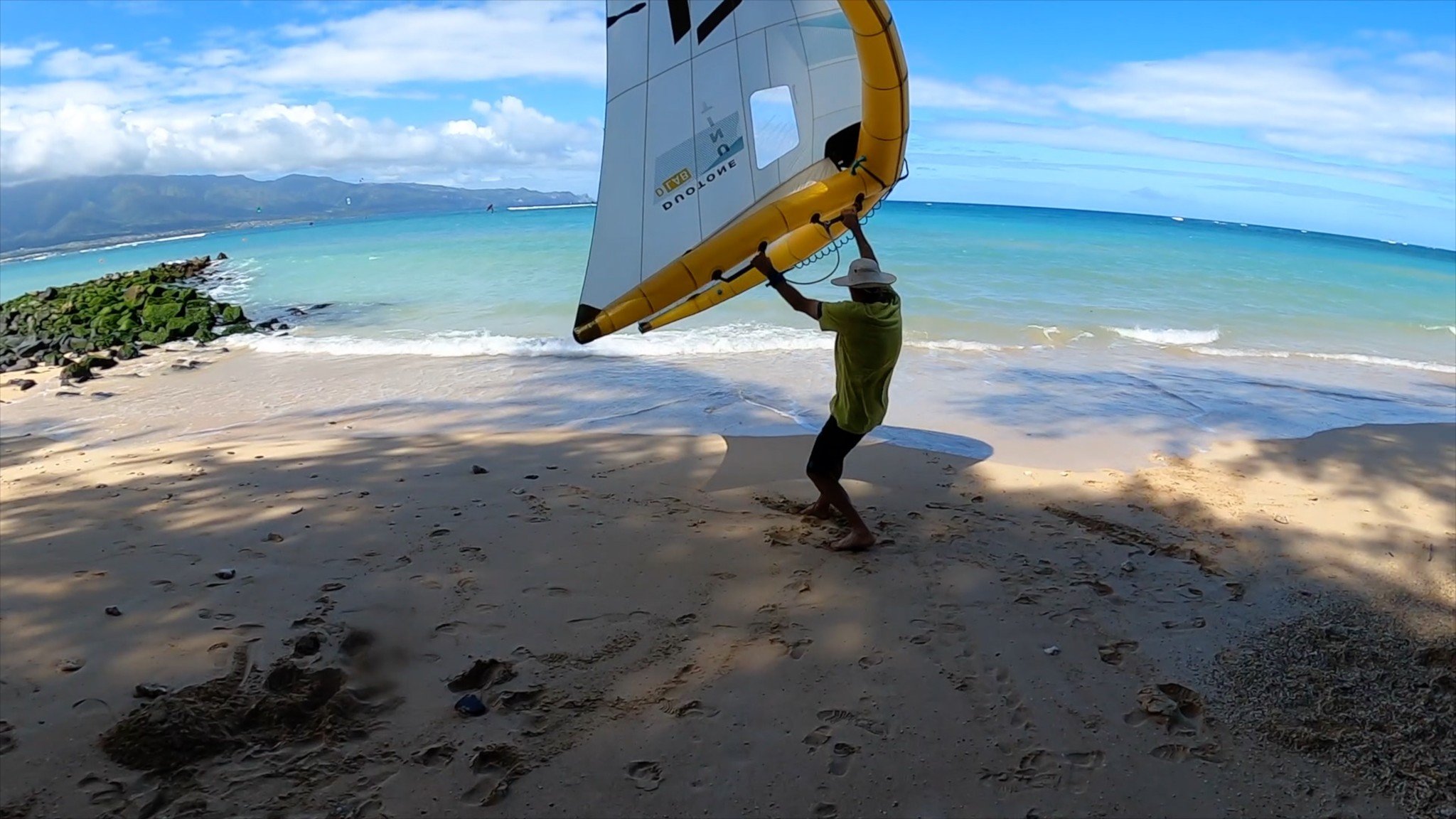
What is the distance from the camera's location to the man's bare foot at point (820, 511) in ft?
17.7

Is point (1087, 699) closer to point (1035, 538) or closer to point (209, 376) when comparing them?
point (1035, 538)

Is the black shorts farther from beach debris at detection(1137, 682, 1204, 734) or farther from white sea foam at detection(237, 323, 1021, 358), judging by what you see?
white sea foam at detection(237, 323, 1021, 358)

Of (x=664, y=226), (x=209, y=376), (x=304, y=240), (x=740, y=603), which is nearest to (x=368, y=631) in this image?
(x=740, y=603)

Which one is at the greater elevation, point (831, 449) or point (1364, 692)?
point (831, 449)

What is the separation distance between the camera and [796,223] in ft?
16.7

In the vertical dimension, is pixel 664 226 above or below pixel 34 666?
above

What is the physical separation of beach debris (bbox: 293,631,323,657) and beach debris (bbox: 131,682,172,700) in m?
0.47

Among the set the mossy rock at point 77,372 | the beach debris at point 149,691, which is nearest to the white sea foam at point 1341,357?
the beach debris at point 149,691

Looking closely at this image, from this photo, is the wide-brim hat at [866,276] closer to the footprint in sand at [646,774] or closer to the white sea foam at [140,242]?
the footprint in sand at [646,774]

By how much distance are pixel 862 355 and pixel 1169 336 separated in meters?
11.5

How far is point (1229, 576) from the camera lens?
190 inches

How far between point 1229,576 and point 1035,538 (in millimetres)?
1056

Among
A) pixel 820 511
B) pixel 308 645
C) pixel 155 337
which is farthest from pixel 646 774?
pixel 155 337

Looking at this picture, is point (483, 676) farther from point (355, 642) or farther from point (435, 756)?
point (355, 642)
